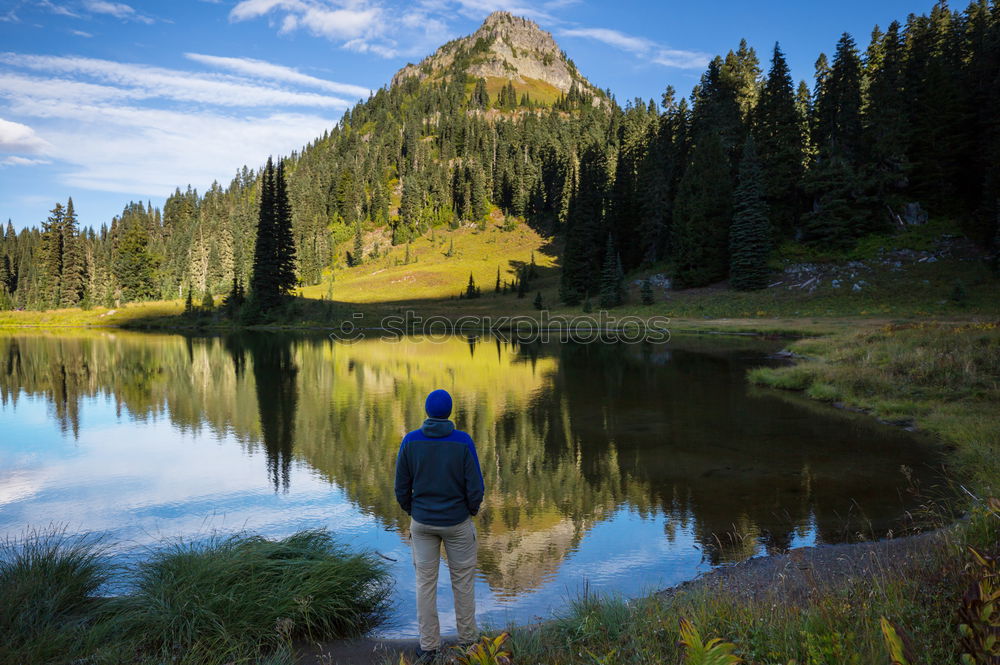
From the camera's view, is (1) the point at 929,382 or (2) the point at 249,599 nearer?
(2) the point at 249,599

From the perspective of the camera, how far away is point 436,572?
5602 millimetres

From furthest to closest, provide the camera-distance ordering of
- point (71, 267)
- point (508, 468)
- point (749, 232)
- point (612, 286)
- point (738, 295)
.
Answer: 1. point (71, 267)
2. point (612, 286)
3. point (749, 232)
4. point (738, 295)
5. point (508, 468)

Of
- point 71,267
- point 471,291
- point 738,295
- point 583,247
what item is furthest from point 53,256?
point 738,295

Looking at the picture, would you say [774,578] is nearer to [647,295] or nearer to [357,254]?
[647,295]

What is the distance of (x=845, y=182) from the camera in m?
53.8

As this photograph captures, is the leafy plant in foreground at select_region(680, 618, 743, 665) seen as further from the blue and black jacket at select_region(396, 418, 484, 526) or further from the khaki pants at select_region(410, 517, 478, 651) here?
the khaki pants at select_region(410, 517, 478, 651)

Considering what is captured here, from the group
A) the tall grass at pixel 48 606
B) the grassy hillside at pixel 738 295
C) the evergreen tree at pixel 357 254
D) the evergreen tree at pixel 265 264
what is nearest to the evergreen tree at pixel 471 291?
the grassy hillside at pixel 738 295

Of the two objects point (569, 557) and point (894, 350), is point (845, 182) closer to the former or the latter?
point (894, 350)

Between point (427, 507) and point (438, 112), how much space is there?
19797 cm

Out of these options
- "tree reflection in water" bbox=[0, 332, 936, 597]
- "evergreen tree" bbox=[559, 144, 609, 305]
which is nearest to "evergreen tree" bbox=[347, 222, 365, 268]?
"evergreen tree" bbox=[559, 144, 609, 305]

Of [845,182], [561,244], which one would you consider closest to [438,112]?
[561,244]

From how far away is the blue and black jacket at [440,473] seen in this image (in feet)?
17.8

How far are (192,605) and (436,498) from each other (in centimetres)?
256

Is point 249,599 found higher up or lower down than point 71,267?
lower down
